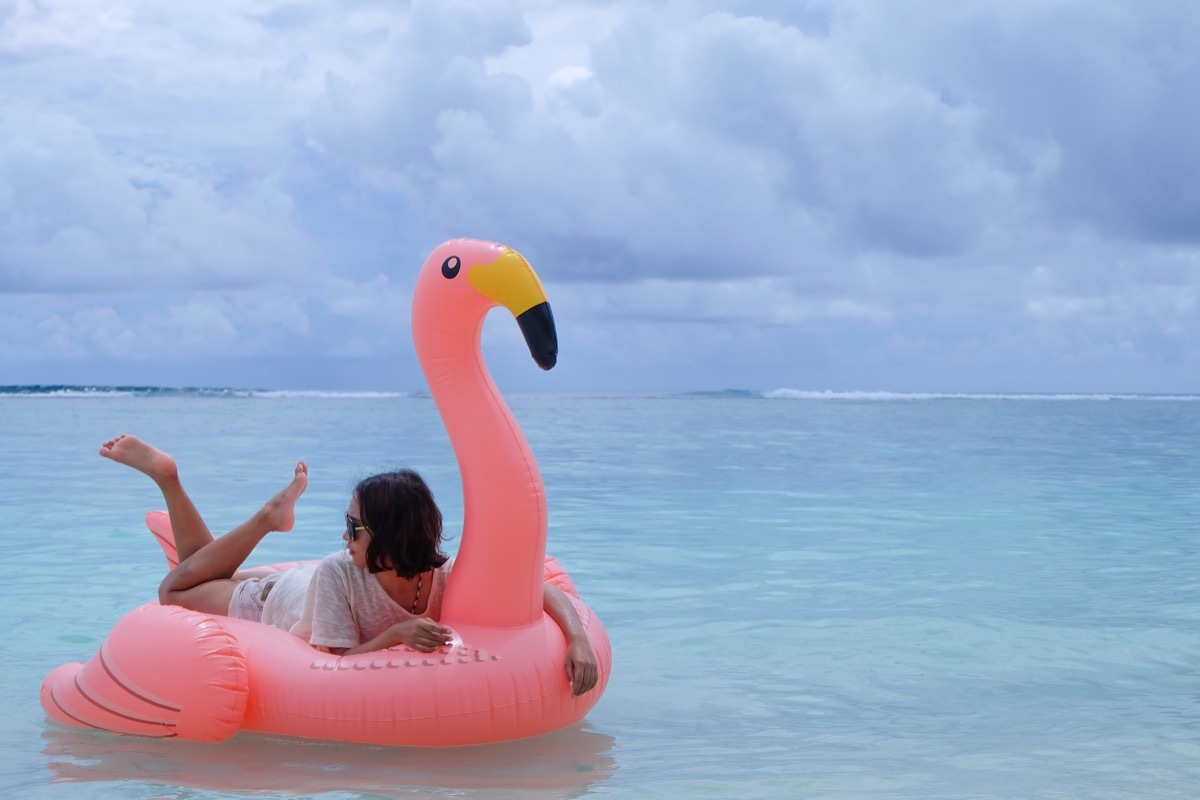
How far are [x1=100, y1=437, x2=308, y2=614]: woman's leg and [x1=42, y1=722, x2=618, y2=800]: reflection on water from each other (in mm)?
498

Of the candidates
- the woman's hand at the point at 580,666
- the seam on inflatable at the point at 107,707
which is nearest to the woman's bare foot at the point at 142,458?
the seam on inflatable at the point at 107,707

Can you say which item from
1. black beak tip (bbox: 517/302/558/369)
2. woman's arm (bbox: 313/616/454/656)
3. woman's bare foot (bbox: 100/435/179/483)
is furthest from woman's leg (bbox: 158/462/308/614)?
black beak tip (bbox: 517/302/558/369)

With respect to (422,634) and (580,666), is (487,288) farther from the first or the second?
(580,666)

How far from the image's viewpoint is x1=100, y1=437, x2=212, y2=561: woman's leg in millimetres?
3818

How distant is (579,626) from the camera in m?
3.44

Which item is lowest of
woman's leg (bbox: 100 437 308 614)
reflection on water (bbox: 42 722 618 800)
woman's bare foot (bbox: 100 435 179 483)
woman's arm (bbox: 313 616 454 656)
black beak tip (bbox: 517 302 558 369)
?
reflection on water (bbox: 42 722 618 800)

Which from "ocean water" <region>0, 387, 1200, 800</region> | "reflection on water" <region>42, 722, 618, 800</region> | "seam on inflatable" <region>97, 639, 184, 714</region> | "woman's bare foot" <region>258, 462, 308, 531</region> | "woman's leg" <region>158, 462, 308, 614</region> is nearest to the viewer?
"reflection on water" <region>42, 722, 618, 800</region>

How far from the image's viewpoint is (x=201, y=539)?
3.90 meters

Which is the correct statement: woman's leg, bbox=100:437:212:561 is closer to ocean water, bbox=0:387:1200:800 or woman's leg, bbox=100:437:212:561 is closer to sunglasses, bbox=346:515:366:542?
ocean water, bbox=0:387:1200:800

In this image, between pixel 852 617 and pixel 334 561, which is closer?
pixel 334 561

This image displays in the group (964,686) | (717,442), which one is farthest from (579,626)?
(717,442)

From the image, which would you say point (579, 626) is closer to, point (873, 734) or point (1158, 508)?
point (873, 734)

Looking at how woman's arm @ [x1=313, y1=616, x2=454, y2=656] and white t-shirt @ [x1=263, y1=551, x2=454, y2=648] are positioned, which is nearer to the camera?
woman's arm @ [x1=313, y1=616, x2=454, y2=656]

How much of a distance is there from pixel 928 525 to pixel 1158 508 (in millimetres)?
2367
